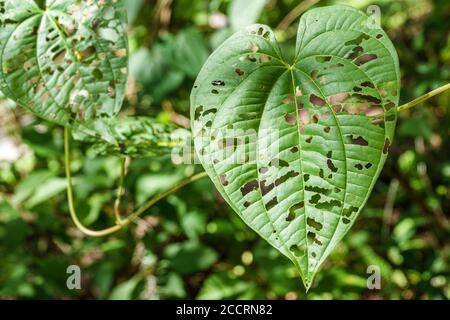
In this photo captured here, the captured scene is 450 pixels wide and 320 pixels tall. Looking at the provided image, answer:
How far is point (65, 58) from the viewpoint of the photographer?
0.73 meters

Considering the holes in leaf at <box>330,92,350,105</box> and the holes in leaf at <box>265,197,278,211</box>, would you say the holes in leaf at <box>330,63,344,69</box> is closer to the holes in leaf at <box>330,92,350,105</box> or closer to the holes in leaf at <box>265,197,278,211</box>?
the holes in leaf at <box>330,92,350,105</box>

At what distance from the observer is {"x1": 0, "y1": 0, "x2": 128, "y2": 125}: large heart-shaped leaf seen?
2.29 feet

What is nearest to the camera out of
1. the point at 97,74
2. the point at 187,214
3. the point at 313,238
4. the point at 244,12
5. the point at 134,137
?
the point at 313,238

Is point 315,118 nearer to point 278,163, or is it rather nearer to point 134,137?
point 278,163

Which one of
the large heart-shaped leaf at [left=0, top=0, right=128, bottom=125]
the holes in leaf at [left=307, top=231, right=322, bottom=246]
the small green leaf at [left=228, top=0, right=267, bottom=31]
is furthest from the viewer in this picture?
the small green leaf at [left=228, top=0, right=267, bottom=31]

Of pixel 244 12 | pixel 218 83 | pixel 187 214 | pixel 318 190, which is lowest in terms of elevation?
pixel 187 214

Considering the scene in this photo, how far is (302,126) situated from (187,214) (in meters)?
0.82

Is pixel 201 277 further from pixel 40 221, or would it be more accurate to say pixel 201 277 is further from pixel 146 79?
pixel 146 79

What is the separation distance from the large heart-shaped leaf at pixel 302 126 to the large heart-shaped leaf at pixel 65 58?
0.19 m

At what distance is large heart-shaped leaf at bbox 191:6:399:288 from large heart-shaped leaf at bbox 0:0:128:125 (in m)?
0.19

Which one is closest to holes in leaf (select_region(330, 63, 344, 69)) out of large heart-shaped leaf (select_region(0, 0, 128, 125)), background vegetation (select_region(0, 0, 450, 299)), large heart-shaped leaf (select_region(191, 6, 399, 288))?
large heart-shaped leaf (select_region(191, 6, 399, 288))

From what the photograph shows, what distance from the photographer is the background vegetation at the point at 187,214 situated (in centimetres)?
121

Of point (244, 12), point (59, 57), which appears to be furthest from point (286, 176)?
point (244, 12)

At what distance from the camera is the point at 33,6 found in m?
0.73
